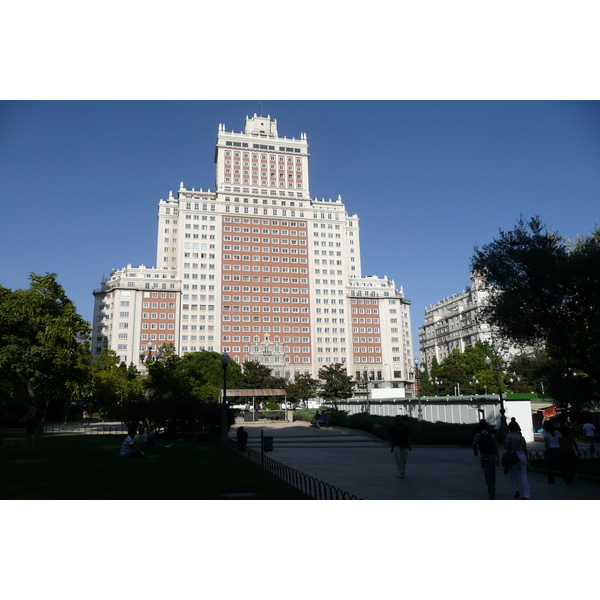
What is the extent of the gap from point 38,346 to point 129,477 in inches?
871

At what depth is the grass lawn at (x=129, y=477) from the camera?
10227 mm

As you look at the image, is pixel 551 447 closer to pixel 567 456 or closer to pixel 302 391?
pixel 567 456

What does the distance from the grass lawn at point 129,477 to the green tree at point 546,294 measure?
13355 mm

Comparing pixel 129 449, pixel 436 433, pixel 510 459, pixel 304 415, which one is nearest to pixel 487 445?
pixel 510 459

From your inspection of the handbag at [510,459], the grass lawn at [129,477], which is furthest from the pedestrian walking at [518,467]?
the grass lawn at [129,477]

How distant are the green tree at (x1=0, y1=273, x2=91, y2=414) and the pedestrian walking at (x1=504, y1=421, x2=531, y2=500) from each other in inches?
1120

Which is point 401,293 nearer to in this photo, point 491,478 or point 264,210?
point 264,210

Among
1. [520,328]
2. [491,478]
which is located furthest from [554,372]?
[491,478]

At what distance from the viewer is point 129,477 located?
489 inches

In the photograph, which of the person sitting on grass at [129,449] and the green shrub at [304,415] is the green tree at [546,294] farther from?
the green shrub at [304,415]

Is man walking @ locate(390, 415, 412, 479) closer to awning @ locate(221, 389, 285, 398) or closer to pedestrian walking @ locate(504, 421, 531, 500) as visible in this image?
pedestrian walking @ locate(504, 421, 531, 500)

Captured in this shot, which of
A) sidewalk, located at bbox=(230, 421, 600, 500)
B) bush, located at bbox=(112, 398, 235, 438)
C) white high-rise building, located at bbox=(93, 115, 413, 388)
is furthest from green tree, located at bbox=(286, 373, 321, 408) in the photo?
sidewalk, located at bbox=(230, 421, 600, 500)

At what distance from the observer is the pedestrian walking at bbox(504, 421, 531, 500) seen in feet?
34.7

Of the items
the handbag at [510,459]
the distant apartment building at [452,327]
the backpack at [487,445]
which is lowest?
the handbag at [510,459]
